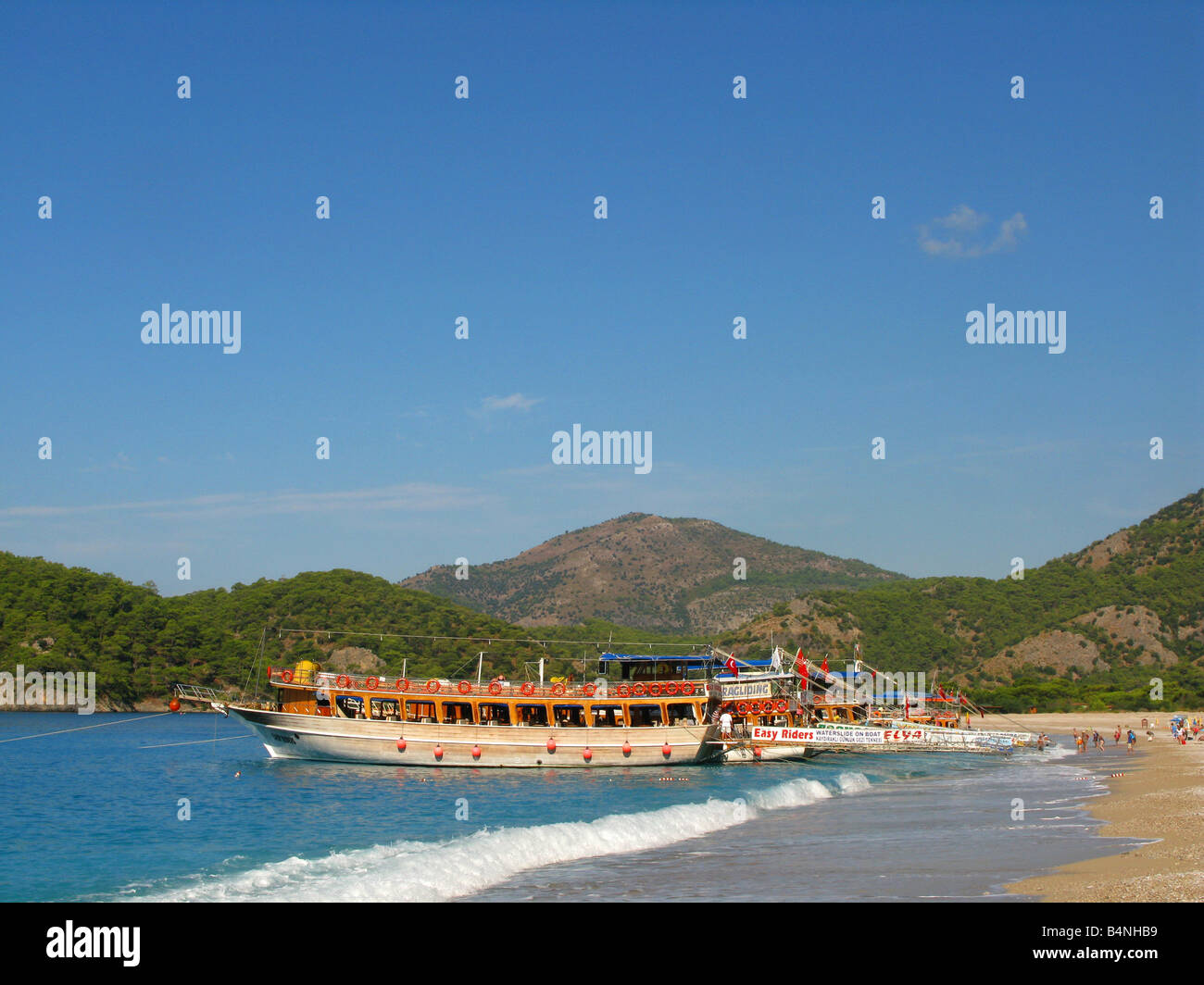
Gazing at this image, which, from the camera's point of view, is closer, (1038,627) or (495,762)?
(495,762)

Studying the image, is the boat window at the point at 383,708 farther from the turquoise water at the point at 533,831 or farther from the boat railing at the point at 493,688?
the turquoise water at the point at 533,831

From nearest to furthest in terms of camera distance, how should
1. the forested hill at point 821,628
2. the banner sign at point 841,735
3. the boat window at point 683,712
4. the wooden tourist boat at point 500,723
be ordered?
the wooden tourist boat at point 500,723
the boat window at point 683,712
the banner sign at point 841,735
the forested hill at point 821,628

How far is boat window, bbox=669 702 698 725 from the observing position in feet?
171

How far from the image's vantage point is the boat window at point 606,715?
167ft

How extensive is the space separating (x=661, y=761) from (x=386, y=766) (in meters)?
14.0

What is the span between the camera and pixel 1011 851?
22156mm

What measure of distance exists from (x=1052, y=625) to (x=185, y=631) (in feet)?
410

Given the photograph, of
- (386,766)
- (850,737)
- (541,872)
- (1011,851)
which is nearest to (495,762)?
(386,766)

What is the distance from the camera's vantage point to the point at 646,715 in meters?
52.0

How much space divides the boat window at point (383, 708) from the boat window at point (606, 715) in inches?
397

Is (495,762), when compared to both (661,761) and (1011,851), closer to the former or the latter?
(661,761)

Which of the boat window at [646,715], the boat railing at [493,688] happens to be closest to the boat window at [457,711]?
the boat railing at [493,688]

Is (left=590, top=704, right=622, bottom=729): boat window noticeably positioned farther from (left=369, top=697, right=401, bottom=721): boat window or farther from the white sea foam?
the white sea foam

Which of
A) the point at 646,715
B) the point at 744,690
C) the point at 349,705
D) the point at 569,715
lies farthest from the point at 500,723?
the point at 744,690
